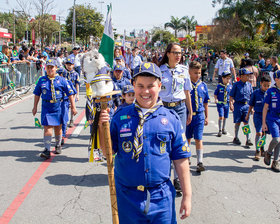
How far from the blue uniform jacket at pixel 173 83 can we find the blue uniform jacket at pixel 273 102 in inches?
83.9

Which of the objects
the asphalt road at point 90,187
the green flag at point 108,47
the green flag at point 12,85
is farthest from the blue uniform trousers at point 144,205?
the green flag at point 12,85

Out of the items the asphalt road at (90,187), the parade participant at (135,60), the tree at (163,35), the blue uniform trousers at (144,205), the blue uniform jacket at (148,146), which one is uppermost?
the tree at (163,35)

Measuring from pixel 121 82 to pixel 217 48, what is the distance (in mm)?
32299

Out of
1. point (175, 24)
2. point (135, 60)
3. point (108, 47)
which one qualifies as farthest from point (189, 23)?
point (108, 47)

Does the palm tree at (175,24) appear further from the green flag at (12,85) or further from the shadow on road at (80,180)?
the shadow on road at (80,180)

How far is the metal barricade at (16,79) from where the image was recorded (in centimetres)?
1386

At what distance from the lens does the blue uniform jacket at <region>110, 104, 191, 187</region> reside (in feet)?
8.84

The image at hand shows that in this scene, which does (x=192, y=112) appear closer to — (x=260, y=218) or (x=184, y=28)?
(x=260, y=218)

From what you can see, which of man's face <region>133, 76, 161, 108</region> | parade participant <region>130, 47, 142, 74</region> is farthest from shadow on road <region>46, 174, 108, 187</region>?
parade participant <region>130, 47, 142, 74</region>

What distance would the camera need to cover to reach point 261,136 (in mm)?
7629

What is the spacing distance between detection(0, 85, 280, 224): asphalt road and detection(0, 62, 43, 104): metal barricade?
18.9 ft

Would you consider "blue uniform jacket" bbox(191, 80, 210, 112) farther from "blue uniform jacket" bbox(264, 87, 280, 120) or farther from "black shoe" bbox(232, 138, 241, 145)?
"black shoe" bbox(232, 138, 241, 145)

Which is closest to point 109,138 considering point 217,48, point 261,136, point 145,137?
point 145,137

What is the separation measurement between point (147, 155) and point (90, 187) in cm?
319
